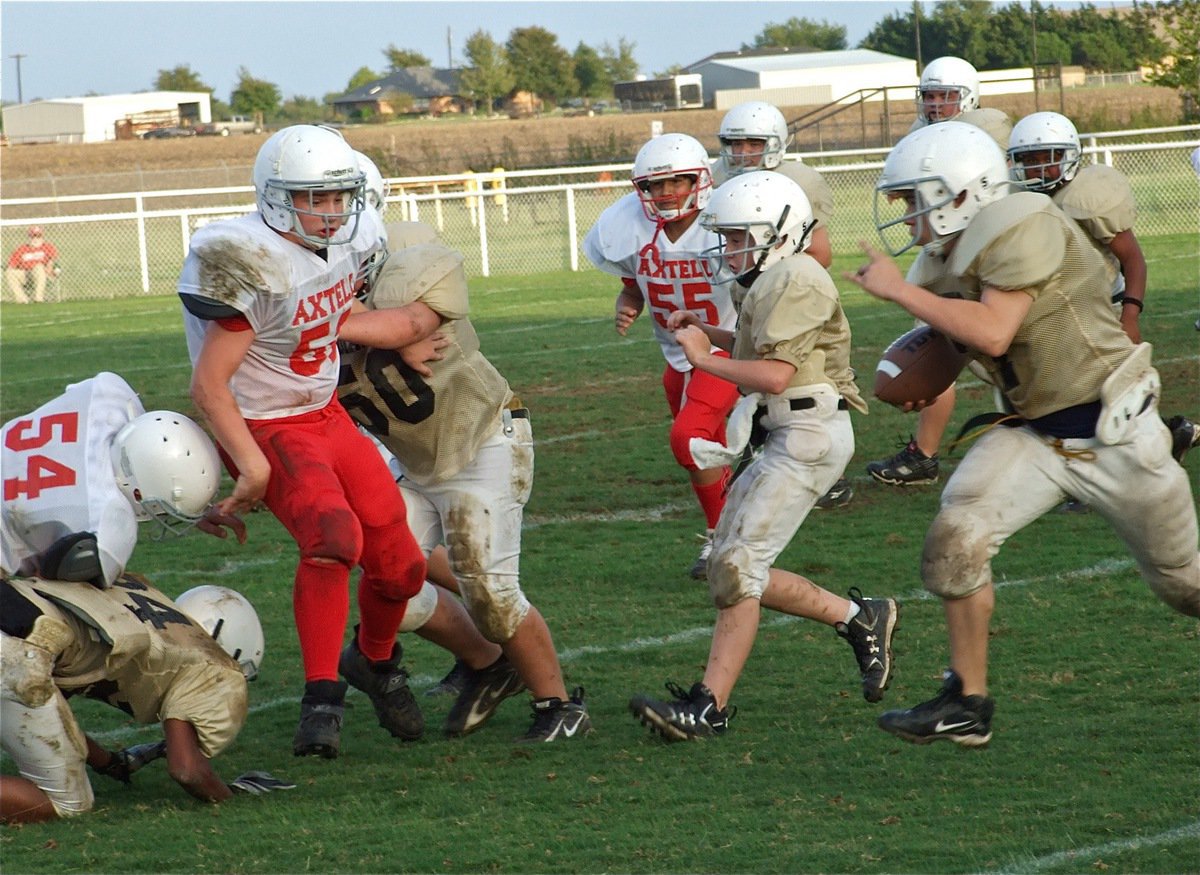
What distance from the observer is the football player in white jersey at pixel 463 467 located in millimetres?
4480

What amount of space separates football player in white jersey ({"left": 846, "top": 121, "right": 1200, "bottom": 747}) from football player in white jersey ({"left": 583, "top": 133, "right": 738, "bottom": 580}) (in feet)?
6.41

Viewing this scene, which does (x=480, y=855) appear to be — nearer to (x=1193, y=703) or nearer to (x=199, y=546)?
(x=1193, y=703)

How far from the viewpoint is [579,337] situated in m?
13.5

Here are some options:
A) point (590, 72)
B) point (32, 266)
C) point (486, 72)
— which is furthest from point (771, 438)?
point (590, 72)

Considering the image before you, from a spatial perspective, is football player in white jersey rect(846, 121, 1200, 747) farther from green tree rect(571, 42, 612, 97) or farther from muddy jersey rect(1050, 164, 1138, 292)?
green tree rect(571, 42, 612, 97)

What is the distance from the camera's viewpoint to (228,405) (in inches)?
162

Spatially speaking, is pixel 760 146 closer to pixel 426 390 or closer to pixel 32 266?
pixel 426 390

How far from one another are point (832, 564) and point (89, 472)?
3136 mm

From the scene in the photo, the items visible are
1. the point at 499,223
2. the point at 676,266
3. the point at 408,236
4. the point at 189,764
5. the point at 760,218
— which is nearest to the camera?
the point at 189,764

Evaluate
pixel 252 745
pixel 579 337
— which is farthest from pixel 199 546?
pixel 579 337

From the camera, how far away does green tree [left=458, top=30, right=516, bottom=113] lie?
68.9 metres

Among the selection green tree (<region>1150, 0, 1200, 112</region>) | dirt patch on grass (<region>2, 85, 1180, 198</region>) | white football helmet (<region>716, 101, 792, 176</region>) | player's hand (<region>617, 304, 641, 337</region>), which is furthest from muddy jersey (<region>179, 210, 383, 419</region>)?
dirt patch on grass (<region>2, 85, 1180, 198</region>)

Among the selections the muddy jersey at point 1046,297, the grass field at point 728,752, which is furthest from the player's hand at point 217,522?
the muddy jersey at point 1046,297

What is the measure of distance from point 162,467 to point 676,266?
2.83 m
